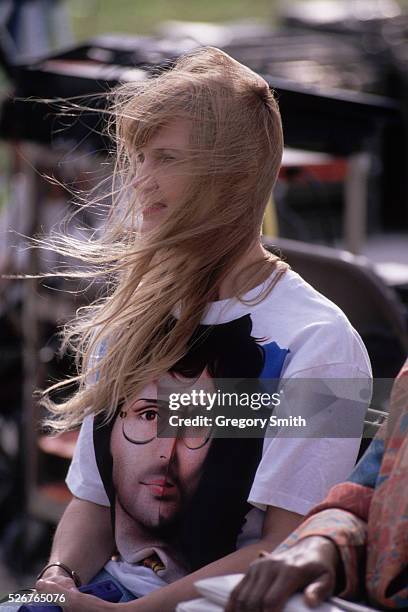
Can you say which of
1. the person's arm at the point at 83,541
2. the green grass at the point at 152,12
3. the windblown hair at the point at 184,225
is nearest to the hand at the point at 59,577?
the person's arm at the point at 83,541

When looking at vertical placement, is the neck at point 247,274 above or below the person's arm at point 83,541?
above

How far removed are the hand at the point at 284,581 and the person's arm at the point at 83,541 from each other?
21.8 inches

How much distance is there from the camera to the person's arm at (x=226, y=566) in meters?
1.72

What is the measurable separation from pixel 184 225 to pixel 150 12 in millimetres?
14501

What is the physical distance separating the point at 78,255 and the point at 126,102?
0.27 meters

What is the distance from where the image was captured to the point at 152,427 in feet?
6.11

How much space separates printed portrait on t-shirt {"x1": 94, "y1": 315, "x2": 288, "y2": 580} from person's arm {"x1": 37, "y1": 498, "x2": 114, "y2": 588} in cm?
6

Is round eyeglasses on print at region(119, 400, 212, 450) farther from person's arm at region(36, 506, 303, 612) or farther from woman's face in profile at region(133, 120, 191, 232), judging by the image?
woman's face in profile at region(133, 120, 191, 232)

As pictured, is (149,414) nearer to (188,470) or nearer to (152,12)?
(188,470)

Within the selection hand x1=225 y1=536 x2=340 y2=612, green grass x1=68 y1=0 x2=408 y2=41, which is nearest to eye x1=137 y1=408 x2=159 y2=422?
hand x1=225 y1=536 x2=340 y2=612

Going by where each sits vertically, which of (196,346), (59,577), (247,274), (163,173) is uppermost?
(163,173)

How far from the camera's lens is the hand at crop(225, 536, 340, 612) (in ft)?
4.52

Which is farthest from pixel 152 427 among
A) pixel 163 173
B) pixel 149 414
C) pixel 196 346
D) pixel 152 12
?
pixel 152 12

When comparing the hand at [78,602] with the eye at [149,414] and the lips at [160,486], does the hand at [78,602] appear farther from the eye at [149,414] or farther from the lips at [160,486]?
the eye at [149,414]
